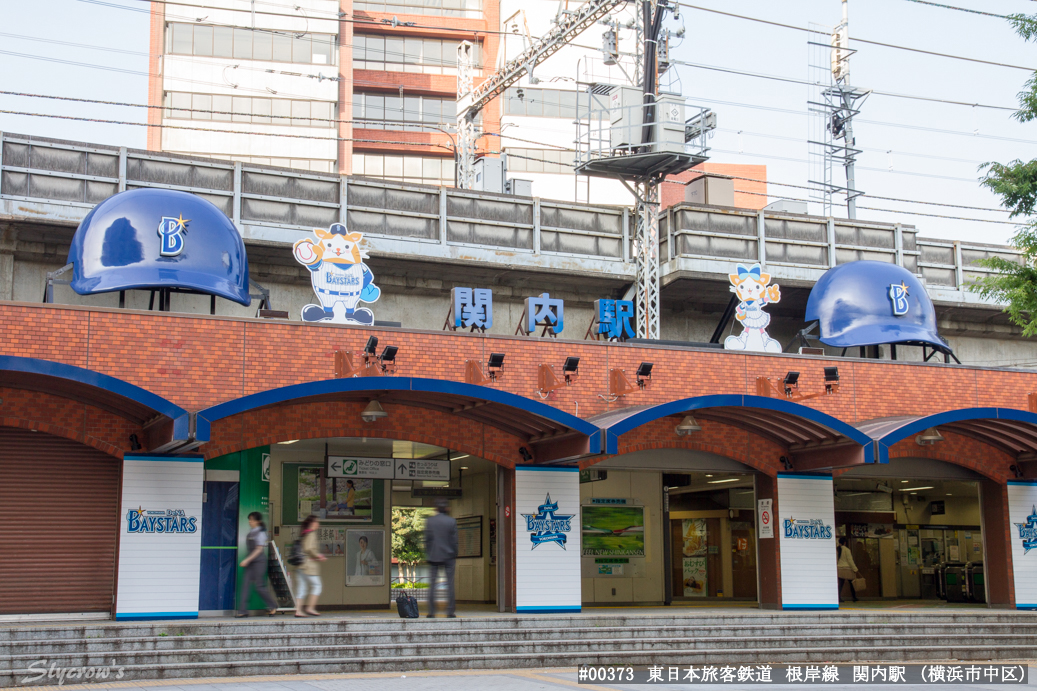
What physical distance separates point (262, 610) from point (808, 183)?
24.7 m

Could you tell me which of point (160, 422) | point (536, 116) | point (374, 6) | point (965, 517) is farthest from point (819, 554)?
point (374, 6)

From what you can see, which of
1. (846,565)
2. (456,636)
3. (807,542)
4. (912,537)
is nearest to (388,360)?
(456,636)

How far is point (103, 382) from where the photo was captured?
14.0 metres

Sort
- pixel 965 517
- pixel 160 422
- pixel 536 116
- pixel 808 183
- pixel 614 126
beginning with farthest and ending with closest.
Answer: pixel 536 116, pixel 808 183, pixel 965 517, pixel 614 126, pixel 160 422

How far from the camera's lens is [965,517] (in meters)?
24.6

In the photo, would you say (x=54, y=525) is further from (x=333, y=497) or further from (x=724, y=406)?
(x=724, y=406)

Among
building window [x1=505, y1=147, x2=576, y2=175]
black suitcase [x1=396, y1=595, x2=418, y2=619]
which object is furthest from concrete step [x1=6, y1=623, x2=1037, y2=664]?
building window [x1=505, y1=147, x2=576, y2=175]

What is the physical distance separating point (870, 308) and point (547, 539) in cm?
885

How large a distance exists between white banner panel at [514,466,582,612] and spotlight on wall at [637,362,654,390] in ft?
6.30

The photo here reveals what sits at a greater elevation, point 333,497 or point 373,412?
point 373,412

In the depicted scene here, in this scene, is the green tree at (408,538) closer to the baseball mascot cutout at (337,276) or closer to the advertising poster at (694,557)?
the advertising poster at (694,557)

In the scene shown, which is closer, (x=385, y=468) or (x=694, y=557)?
(x=385, y=468)

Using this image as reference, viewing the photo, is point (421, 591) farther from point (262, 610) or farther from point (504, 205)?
point (504, 205)

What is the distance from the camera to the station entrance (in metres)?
24.1
